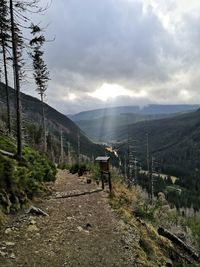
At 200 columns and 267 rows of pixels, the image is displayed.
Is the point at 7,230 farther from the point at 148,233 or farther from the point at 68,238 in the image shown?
the point at 148,233

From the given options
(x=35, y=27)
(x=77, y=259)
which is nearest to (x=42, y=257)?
(x=77, y=259)

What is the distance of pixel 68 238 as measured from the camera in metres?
Result: 10.1

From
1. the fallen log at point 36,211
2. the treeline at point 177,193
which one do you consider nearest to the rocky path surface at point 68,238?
the fallen log at point 36,211

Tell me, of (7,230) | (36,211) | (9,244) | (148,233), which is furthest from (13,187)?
(148,233)

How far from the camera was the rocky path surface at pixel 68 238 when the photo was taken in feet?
28.0

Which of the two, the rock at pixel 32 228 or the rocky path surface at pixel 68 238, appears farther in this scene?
the rock at pixel 32 228

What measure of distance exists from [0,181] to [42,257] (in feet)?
14.0

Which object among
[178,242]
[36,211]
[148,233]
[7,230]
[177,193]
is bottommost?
[177,193]

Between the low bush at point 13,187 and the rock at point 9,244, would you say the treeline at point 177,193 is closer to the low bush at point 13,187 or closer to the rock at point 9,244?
the low bush at point 13,187

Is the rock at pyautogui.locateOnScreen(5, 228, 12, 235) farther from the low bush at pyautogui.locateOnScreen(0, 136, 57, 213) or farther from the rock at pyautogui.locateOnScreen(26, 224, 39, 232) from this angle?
the low bush at pyautogui.locateOnScreen(0, 136, 57, 213)

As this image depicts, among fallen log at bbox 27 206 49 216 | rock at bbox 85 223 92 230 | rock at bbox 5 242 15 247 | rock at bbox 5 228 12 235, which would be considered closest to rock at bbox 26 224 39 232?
rock at bbox 5 228 12 235

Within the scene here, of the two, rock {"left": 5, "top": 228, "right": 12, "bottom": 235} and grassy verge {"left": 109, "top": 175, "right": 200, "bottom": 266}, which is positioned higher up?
rock {"left": 5, "top": 228, "right": 12, "bottom": 235}

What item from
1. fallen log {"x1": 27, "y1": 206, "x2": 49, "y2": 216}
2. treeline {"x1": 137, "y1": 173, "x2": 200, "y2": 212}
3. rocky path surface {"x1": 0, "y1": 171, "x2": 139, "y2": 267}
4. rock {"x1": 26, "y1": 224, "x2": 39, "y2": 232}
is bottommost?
treeline {"x1": 137, "y1": 173, "x2": 200, "y2": 212}

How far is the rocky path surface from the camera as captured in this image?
28.0 ft
